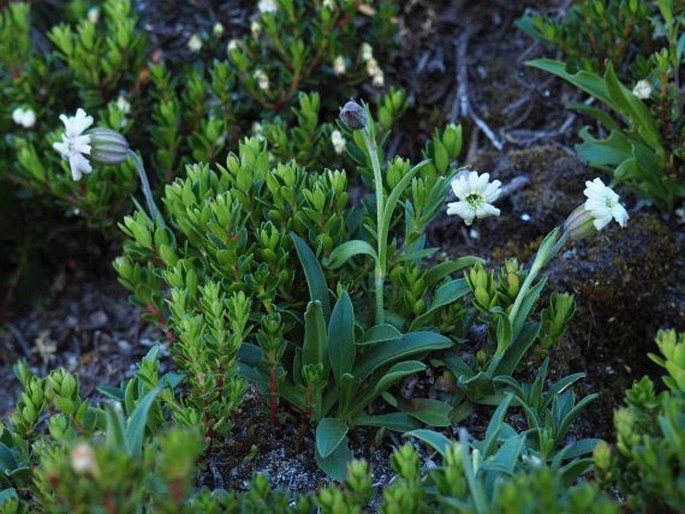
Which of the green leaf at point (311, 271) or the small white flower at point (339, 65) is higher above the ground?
the small white flower at point (339, 65)

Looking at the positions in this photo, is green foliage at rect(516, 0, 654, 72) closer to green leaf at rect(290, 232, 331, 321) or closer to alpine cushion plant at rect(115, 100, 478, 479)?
alpine cushion plant at rect(115, 100, 478, 479)

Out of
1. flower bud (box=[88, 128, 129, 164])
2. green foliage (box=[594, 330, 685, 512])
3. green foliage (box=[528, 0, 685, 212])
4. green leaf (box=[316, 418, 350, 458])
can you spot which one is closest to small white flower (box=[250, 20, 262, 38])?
flower bud (box=[88, 128, 129, 164])

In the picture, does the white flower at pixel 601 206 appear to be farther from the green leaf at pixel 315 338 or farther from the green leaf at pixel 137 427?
the green leaf at pixel 137 427


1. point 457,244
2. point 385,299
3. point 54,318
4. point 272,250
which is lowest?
point 54,318

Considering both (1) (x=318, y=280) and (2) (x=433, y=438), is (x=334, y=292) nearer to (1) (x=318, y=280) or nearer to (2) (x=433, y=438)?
(1) (x=318, y=280)

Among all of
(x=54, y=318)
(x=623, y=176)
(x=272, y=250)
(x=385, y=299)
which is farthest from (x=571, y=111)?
(x=54, y=318)

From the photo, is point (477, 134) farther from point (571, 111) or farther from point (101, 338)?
point (101, 338)

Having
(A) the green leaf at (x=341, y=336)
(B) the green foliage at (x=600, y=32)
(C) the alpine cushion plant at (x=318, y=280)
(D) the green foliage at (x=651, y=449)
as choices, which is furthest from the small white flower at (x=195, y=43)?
(D) the green foliage at (x=651, y=449)
